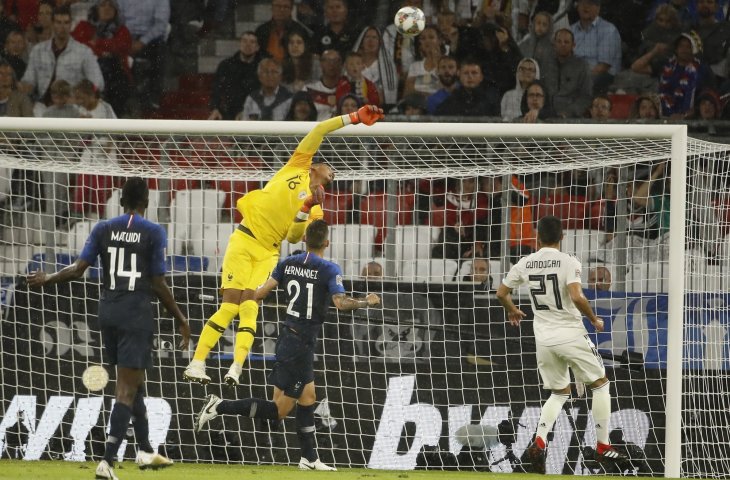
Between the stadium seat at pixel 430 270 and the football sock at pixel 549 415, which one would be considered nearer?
the football sock at pixel 549 415

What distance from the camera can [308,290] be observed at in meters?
8.21

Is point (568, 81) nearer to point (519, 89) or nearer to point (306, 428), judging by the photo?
point (519, 89)

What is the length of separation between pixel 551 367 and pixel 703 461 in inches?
88.5

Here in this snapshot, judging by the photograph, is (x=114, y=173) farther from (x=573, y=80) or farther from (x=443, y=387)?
(x=573, y=80)

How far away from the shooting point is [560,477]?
8188 millimetres

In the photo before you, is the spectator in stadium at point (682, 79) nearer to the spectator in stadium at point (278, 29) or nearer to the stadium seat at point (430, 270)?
the stadium seat at point (430, 270)

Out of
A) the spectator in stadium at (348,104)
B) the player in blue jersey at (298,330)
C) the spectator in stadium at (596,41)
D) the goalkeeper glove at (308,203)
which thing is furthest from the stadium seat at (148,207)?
the spectator in stadium at (596,41)

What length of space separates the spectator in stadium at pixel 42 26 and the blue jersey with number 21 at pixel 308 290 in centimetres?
647

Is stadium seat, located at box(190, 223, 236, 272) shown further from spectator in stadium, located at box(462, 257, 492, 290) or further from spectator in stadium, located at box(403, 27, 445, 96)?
spectator in stadium, located at box(403, 27, 445, 96)

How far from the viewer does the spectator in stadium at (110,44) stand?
13047 mm

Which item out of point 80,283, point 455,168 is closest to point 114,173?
point 80,283

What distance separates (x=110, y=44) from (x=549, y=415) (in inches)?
299

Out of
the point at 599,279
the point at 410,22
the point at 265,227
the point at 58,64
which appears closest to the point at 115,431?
the point at 265,227

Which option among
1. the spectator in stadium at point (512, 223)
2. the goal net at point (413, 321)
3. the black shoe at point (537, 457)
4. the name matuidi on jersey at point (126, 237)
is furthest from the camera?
the spectator in stadium at point (512, 223)
